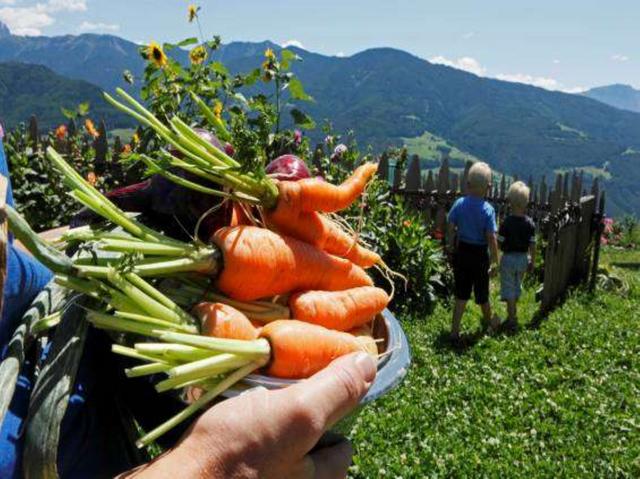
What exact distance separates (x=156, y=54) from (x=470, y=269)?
3736mm

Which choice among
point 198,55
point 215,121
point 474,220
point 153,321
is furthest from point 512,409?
point 153,321

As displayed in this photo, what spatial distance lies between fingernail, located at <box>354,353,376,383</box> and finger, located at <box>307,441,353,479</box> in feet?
0.62

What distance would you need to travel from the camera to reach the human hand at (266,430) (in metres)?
0.94

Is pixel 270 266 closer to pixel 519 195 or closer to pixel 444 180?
pixel 519 195

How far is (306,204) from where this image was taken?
56.4 inches

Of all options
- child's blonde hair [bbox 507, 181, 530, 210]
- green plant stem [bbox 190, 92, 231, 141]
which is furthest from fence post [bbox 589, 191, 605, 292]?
green plant stem [bbox 190, 92, 231, 141]

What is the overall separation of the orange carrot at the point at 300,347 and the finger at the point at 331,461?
0.16 metres

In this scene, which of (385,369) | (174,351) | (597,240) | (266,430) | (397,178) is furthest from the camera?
(397,178)

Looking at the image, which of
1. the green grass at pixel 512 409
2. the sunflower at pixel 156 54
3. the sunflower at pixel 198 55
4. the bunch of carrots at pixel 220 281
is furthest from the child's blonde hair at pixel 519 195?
the bunch of carrots at pixel 220 281

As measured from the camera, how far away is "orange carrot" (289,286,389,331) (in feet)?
4.32

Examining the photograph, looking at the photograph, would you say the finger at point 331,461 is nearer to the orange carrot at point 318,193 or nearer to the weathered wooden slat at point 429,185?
the orange carrot at point 318,193

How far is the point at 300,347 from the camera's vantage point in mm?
1156

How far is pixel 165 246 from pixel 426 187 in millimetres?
8050

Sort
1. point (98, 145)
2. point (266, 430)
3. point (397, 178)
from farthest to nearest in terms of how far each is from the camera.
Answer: point (397, 178) < point (98, 145) < point (266, 430)
